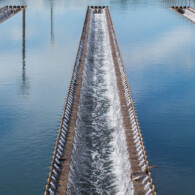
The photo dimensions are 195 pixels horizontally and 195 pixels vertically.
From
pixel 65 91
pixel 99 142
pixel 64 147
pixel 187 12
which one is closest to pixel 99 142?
pixel 99 142

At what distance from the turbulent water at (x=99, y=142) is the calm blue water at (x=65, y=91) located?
2390mm

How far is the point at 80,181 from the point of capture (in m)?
27.5

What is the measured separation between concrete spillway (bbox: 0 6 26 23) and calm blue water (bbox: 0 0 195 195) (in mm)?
5766

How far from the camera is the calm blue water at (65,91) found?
97.8 ft

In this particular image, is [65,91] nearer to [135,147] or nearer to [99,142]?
[99,142]

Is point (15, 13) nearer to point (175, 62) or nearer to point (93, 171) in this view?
point (175, 62)

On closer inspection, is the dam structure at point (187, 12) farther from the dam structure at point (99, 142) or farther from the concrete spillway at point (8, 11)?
the dam structure at point (99, 142)

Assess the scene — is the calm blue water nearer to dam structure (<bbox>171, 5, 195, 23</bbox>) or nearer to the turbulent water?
the turbulent water

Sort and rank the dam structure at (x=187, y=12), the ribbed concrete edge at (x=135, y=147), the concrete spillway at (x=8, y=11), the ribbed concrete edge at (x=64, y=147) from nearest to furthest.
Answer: the ribbed concrete edge at (x=64, y=147)
the ribbed concrete edge at (x=135, y=147)
the concrete spillway at (x=8, y=11)
the dam structure at (x=187, y=12)

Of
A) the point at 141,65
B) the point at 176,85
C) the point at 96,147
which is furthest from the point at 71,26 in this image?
the point at 96,147

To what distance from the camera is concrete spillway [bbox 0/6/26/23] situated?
97.7m

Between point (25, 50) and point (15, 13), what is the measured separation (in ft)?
140

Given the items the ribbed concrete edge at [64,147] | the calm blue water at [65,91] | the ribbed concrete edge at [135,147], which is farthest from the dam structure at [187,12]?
the ribbed concrete edge at [64,147]

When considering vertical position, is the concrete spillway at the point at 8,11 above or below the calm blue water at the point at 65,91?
above
